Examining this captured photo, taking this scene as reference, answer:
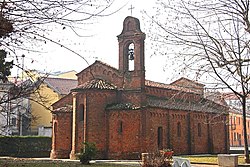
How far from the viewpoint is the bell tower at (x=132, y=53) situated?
3481cm

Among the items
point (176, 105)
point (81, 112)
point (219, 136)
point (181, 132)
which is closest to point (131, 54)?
point (81, 112)

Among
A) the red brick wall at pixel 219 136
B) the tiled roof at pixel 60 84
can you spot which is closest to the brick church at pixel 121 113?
the red brick wall at pixel 219 136

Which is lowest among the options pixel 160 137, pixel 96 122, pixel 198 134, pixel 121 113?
pixel 160 137

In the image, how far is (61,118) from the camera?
3688 cm

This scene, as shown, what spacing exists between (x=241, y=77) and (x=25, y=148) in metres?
28.5

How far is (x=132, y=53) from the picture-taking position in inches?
1400

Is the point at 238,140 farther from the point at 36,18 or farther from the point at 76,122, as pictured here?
the point at 36,18

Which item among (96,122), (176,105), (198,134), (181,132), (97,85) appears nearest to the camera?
(96,122)

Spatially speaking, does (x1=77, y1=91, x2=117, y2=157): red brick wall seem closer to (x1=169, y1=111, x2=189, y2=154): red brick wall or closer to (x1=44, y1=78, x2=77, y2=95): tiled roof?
(x1=169, y1=111, x2=189, y2=154): red brick wall

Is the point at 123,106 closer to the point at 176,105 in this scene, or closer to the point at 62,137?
the point at 62,137

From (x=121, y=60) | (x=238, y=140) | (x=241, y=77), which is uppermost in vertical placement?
(x=121, y=60)

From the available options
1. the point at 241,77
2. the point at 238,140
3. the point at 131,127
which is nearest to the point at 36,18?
the point at 241,77

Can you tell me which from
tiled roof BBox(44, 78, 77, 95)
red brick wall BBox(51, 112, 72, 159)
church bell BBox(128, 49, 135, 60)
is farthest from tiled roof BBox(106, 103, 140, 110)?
Answer: tiled roof BBox(44, 78, 77, 95)

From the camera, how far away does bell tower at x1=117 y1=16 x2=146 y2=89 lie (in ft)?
114
